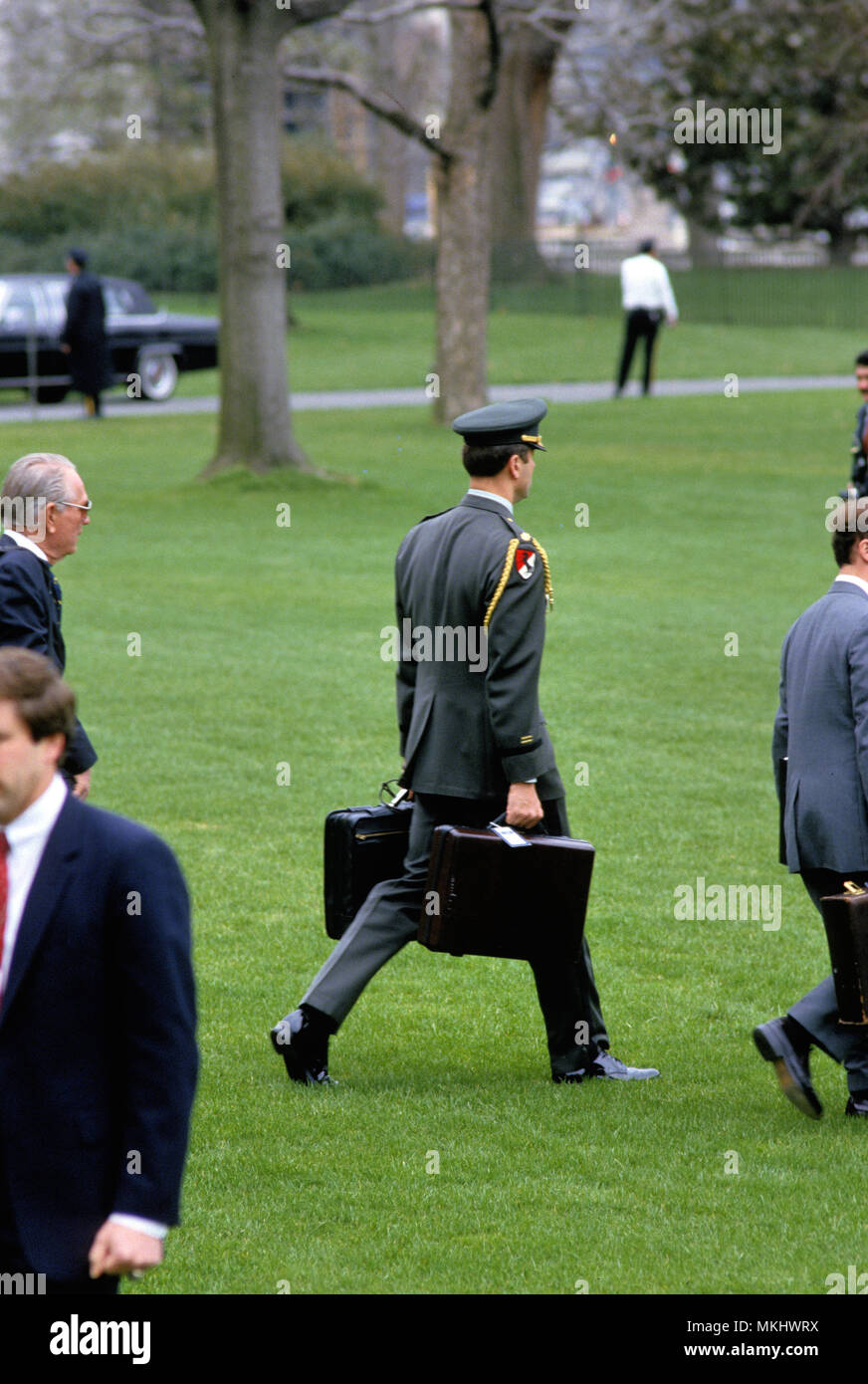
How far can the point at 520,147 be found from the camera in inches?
1743

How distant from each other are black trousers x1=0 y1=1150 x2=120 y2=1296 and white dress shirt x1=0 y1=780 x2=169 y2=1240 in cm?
17

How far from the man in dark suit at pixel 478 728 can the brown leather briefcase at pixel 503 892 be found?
0.34ft

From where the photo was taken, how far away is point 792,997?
273 inches

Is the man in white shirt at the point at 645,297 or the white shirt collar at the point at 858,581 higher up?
the white shirt collar at the point at 858,581

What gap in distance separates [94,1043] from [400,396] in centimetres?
2760

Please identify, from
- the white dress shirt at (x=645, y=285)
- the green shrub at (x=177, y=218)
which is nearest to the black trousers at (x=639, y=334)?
the white dress shirt at (x=645, y=285)

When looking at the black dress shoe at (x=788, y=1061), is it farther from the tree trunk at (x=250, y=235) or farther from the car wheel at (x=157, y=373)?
the car wheel at (x=157, y=373)

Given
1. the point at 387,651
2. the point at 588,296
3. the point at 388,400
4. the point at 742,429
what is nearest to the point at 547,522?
the point at 387,651

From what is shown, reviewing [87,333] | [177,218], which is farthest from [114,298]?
[177,218]

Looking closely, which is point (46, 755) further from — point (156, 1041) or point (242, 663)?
point (242, 663)

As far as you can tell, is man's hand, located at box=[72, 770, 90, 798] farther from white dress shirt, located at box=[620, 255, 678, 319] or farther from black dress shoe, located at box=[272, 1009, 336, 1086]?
white dress shirt, located at box=[620, 255, 678, 319]

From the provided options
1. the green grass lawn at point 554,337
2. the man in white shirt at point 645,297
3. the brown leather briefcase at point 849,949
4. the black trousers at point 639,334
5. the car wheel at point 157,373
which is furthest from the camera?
the green grass lawn at point 554,337

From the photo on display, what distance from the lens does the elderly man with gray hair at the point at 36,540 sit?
5.70 m

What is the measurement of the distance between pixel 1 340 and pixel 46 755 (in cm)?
2633
